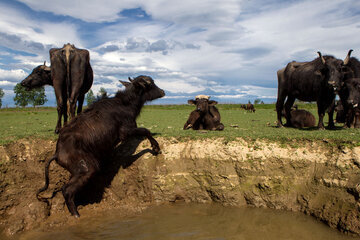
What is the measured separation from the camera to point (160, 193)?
6691mm

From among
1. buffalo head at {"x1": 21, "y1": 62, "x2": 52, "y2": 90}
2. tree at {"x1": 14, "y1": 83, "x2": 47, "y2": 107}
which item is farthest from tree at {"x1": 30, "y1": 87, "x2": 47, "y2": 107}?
buffalo head at {"x1": 21, "y1": 62, "x2": 52, "y2": 90}

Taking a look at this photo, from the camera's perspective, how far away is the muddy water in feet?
16.4

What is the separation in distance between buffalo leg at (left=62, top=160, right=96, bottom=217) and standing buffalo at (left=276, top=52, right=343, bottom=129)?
743 cm

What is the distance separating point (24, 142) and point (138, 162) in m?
2.81

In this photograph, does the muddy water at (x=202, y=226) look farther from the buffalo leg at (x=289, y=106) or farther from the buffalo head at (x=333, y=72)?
the buffalo leg at (x=289, y=106)

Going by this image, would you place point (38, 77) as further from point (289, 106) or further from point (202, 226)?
point (289, 106)

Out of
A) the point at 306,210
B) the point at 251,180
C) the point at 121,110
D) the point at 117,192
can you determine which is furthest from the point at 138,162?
the point at 306,210

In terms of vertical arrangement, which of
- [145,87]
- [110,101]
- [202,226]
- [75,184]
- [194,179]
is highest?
[145,87]

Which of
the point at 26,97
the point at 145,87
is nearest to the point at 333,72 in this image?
the point at 145,87

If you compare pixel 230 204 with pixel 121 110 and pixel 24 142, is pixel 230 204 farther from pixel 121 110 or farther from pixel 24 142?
pixel 24 142

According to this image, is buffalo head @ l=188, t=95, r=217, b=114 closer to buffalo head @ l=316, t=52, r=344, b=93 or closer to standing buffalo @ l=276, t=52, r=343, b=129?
standing buffalo @ l=276, t=52, r=343, b=129

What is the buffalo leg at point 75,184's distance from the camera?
17.9ft

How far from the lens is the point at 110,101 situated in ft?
22.9

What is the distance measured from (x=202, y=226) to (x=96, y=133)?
299cm
